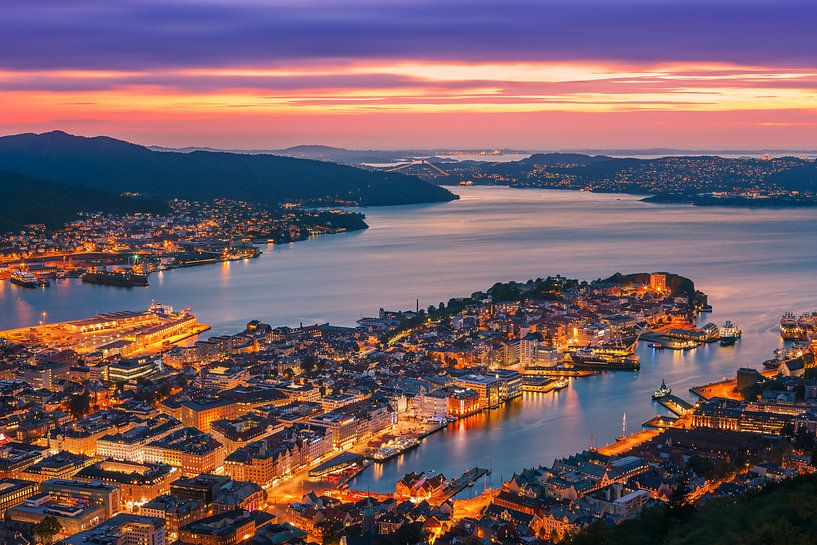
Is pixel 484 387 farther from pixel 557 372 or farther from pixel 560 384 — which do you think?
pixel 557 372

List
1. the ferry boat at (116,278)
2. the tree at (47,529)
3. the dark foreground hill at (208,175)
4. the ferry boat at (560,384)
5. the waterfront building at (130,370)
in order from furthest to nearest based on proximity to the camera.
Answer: the dark foreground hill at (208,175)
the ferry boat at (116,278)
the waterfront building at (130,370)
the ferry boat at (560,384)
the tree at (47,529)

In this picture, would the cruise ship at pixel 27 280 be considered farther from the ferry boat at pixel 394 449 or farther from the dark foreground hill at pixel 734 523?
the dark foreground hill at pixel 734 523

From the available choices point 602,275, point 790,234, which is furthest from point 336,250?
point 790,234

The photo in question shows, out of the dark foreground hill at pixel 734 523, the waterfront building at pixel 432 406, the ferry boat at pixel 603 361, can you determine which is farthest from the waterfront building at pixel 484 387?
the dark foreground hill at pixel 734 523

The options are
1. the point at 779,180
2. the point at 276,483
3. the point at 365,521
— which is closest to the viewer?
the point at 365,521

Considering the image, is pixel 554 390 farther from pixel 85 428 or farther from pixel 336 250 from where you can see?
pixel 336 250

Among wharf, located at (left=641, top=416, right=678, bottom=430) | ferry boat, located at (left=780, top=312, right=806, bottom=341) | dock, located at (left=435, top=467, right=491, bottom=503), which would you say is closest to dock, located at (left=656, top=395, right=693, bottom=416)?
wharf, located at (left=641, top=416, right=678, bottom=430)
